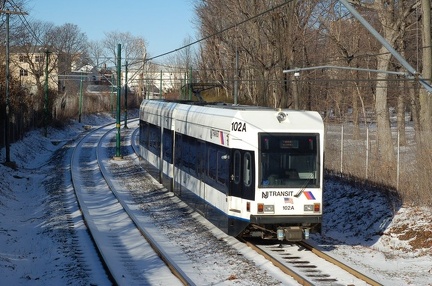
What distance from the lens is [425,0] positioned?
72.6 feet

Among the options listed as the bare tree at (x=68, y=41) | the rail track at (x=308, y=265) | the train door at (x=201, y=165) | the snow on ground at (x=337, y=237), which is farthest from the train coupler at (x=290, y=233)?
the bare tree at (x=68, y=41)

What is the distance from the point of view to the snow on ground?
44.6ft

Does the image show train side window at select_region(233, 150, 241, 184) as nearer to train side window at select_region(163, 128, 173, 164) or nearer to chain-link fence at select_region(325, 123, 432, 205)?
chain-link fence at select_region(325, 123, 432, 205)

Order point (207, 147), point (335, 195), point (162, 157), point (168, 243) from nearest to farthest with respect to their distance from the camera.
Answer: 1. point (168, 243)
2. point (207, 147)
3. point (335, 195)
4. point (162, 157)

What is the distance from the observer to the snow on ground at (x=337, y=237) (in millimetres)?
13602

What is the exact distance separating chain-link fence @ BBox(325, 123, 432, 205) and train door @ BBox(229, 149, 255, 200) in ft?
17.0

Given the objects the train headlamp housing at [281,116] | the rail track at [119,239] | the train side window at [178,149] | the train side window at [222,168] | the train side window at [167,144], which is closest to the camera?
the rail track at [119,239]

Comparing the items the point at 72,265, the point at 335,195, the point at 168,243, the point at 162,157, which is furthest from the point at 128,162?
the point at 72,265

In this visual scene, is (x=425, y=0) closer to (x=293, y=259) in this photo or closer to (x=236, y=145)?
(x=236, y=145)

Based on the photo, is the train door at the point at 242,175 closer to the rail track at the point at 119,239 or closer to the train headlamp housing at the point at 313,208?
the train headlamp housing at the point at 313,208

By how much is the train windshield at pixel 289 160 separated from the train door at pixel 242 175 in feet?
0.72

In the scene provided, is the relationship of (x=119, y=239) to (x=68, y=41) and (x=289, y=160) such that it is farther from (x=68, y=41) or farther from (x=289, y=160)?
(x=68, y=41)

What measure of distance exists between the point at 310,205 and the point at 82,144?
3613 centimetres

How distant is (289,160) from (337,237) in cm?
329
